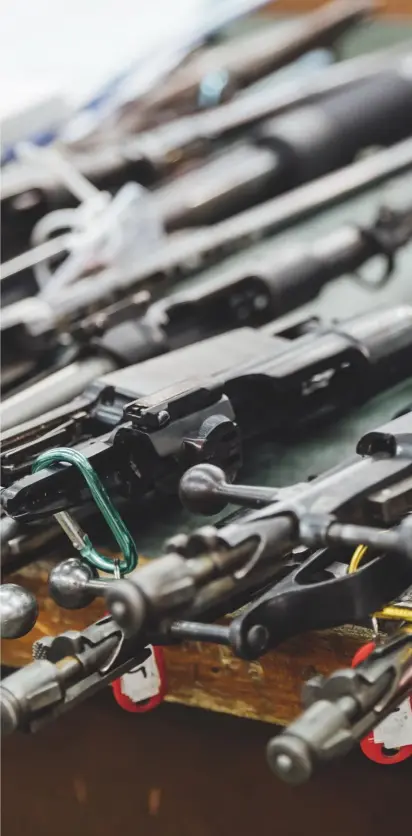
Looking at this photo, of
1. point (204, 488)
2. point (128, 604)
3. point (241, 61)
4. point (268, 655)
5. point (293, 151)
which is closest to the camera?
point (128, 604)

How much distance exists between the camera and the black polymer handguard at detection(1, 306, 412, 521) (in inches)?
23.2

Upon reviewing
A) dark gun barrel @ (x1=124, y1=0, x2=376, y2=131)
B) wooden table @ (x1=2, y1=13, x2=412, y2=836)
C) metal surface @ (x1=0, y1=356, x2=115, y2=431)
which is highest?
dark gun barrel @ (x1=124, y1=0, x2=376, y2=131)

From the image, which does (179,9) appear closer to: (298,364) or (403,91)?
(403,91)

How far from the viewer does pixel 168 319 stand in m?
0.82

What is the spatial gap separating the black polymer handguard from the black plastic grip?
0.38 m

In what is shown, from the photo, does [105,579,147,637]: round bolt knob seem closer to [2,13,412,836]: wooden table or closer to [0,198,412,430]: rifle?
[2,13,412,836]: wooden table

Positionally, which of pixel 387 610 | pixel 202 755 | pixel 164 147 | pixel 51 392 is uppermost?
pixel 164 147

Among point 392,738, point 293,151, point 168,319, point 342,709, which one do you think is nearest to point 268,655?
point 392,738

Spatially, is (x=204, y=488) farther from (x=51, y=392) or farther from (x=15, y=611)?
(x=51, y=392)

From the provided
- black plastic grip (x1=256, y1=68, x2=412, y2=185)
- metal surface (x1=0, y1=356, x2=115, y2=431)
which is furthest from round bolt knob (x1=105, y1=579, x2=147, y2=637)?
black plastic grip (x1=256, y1=68, x2=412, y2=185)

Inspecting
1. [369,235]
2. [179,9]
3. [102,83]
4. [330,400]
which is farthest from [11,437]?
[179,9]

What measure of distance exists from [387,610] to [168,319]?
369 mm

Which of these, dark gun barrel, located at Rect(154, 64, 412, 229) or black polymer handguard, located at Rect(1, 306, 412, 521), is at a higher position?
dark gun barrel, located at Rect(154, 64, 412, 229)

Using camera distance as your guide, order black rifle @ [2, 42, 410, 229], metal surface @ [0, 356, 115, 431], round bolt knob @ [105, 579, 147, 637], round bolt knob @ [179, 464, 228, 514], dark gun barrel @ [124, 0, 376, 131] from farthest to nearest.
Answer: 1. dark gun barrel @ [124, 0, 376, 131]
2. black rifle @ [2, 42, 410, 229]
3. metal surface @ [0, 356, 115, 431]
4. round bolt knob @ [179, 464, 228, 514]
5. round bolt knob @ [105, 579, 147, 637]
